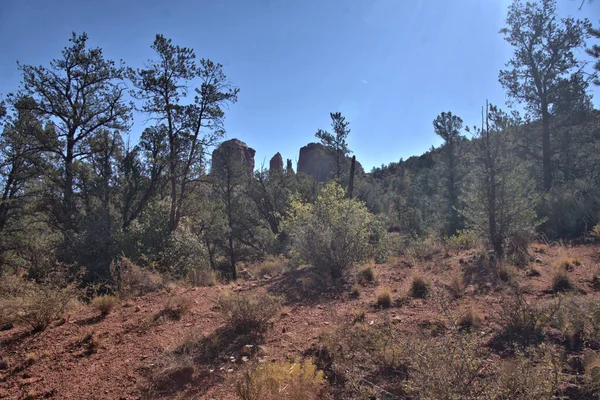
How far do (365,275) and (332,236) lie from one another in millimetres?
1210

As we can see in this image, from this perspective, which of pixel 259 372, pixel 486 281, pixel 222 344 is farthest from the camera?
pixel 486 281

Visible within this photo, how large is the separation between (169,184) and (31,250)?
18.4 feet

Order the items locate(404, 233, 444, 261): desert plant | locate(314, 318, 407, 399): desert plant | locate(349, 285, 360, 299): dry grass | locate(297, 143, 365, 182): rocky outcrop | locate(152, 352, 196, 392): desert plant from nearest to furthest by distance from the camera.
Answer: locate(314, 318, 407, 399): desert plant → locate(152, 352, 196, 392): desert plant → locate(349, 285, 360, 299): dry grass → locate(404, 233, 444, 261): desert plant → locate(297, 143, 365, 182): rocky outcrop

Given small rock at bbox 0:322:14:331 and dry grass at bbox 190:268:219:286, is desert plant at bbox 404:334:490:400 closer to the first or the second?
small rock at bbox 0:322:14:331

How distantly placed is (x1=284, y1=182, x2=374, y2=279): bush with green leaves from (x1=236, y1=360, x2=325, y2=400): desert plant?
4566mm

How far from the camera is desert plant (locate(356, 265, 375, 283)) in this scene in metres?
7.40

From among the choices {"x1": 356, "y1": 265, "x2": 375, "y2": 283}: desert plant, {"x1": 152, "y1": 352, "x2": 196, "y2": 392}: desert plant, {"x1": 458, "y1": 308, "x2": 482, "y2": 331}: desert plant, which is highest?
{"x1": 356, "y1": 265, "x2": 375, "y2": 283}: desert plant

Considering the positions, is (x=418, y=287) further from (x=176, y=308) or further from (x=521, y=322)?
(x=176, y=308)

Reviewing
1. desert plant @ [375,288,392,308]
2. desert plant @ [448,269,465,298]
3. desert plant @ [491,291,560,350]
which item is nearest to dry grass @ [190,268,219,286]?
desert plant @ [375,288,392,308]

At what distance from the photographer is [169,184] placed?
14617 mm

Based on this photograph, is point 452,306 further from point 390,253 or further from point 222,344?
point 390,253

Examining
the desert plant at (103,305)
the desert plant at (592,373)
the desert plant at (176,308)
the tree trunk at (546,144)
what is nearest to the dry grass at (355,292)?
the desert plant at (176,308)

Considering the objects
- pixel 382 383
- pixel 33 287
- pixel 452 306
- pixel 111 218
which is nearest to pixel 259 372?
pixel 382 383

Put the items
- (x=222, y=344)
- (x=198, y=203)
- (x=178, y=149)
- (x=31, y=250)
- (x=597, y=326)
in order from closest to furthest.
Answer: (x=597, y=326), (x=222, y=344), (x=31, y=250), (x=178, y=149), (x=198, y=203)
